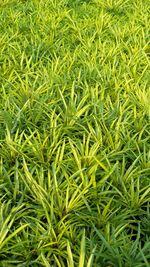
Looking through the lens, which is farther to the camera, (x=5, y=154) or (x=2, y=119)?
(x=2, y=119)

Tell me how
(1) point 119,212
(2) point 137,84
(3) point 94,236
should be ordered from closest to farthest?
(3) point 94,236 → (1) point 119,212 → (2) point 137,84

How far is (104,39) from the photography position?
331 cm

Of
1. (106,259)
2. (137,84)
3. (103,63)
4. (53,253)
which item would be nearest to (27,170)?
(53,253)

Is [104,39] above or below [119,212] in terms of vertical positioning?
above

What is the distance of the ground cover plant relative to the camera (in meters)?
1.60

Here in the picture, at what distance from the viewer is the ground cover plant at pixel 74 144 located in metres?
1.60

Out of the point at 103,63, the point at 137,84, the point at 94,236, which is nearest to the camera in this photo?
the point at 94,236

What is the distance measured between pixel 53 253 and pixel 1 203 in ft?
1.11

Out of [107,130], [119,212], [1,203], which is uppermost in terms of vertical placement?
[107,130]

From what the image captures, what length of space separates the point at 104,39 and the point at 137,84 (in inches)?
34.9

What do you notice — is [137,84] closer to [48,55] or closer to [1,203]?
[48,55]

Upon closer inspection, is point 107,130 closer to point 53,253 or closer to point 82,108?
point 82,108

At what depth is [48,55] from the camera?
9.90ft

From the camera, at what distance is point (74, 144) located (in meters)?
2.14
